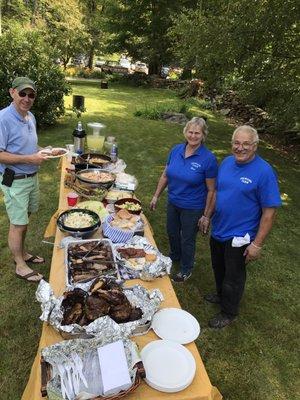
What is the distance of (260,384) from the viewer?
3.59m

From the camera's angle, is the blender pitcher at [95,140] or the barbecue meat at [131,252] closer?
the barbecue meat at [131,252]

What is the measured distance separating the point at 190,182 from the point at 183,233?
0.75m

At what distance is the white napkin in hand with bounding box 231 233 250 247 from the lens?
3.54 m

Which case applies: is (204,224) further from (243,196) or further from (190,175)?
(243,196)

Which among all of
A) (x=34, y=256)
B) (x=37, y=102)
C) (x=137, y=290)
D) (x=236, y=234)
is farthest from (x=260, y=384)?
(x=37, y=102)

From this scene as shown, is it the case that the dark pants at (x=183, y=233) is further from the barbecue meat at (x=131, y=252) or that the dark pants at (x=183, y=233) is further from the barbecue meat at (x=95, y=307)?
the barbecue meat at (x=95, y=307)

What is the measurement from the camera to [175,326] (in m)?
2.56

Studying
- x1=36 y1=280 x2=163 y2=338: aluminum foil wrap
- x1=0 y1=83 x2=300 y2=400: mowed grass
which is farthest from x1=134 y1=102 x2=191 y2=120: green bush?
x1=36 y1=280 x2=163 y2=338: aluminum foil wrap

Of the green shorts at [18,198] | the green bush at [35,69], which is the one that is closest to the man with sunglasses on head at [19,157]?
the green shorts at [18,198]

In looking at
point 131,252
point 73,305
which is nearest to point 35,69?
point 131,252

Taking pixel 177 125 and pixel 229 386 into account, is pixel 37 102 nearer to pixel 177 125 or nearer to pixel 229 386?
pixel 177 125

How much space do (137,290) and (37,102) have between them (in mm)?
9554

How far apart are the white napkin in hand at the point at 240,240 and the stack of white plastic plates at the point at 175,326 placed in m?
1.16

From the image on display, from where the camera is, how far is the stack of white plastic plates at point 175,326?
2.48 metres
